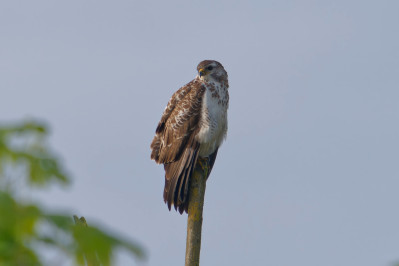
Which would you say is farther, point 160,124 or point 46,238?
point 160,124

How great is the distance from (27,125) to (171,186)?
6.49 m

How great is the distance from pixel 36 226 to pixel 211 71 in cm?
855

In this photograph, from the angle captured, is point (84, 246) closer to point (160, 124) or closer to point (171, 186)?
point (171, 186)

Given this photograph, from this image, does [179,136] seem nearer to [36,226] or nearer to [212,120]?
[212,120]

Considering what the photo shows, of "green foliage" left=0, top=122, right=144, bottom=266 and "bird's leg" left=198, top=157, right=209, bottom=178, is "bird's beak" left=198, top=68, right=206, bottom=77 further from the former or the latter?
"green foliage" left=0, top=122, right=144, bottom=266

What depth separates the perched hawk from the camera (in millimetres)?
9242

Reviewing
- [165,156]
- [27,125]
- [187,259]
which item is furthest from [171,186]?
[27,125]

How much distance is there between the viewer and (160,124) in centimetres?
999

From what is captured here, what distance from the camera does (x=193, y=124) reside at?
9.66 meters

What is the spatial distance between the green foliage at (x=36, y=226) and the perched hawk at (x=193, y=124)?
689cm

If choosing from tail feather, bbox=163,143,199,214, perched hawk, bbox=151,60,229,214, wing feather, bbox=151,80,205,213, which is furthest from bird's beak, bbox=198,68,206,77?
tail feather, bbox=163,143,199,214

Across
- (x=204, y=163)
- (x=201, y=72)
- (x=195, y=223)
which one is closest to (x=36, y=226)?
(x=195, y=223)

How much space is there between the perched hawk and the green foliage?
689cm

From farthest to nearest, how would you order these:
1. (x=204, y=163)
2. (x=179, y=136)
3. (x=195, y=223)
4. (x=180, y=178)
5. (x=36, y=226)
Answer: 1. (x=179, y=136)
2. (x=204, y=163)
3. (x=180, y=178)
4. (x=195, y=223)
5. (x=36, y=226)
